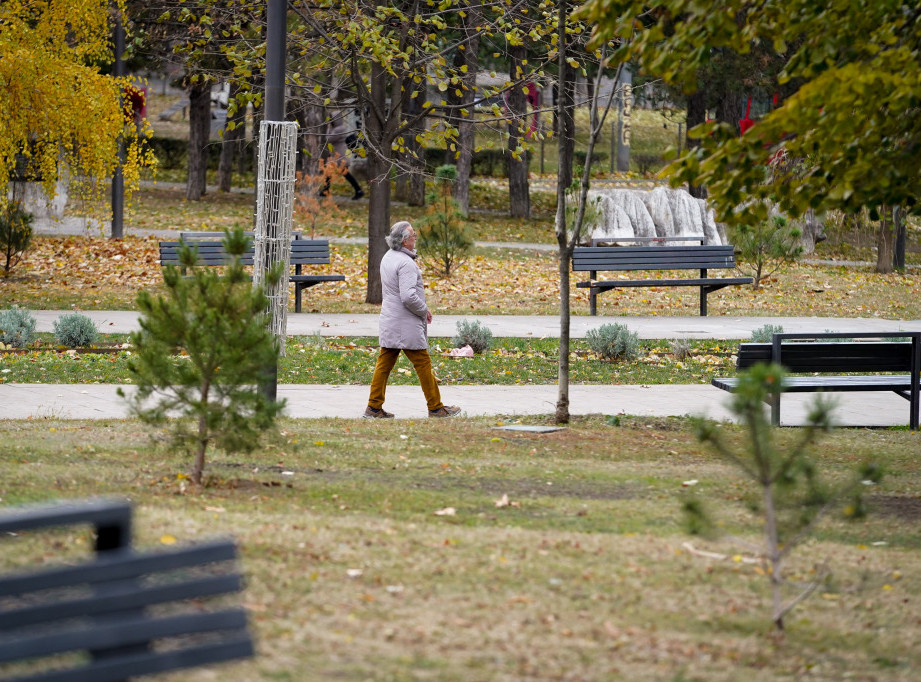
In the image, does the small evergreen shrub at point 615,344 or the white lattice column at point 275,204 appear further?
the small evergreen shrub at point 615,344

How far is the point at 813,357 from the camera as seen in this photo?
32.1ft

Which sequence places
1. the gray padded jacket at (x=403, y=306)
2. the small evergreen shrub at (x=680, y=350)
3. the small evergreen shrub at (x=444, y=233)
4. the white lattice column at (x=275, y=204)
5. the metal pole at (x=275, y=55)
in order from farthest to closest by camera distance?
the small evergreen shrub at (x=444, y=233)
the small evergreen shrub at (x=680, y=350)
the gray padded jacket at (x=403, y=306)
the white lattice column at (x=275, y=204)
the metal pole at (x=275, y=55)

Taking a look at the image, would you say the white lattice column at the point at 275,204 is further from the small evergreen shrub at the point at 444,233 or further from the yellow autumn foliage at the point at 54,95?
the small evergreen shrub at the point at 444,233

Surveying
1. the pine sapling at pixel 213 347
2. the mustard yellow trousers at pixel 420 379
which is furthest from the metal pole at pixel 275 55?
the pine sapling at pixel 213 347

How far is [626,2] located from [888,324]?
12092 millimetres

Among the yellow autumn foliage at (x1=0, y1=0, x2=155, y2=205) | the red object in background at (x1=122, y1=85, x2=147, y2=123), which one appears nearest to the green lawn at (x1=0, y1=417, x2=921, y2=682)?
the yellow autumn foliage at (x1=0, y1=0, x2=155, y2=205)

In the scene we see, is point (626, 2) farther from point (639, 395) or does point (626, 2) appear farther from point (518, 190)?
point (518, 190)

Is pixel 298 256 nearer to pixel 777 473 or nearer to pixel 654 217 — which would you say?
pixel 654 217

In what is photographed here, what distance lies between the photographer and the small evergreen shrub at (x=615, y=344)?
13.7m

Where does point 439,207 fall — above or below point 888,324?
above

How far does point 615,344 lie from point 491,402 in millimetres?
3271

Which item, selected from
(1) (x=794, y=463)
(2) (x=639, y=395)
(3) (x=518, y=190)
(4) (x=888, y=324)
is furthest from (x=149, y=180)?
(1) (x=794, y=463)

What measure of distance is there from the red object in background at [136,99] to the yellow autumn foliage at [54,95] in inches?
25.4

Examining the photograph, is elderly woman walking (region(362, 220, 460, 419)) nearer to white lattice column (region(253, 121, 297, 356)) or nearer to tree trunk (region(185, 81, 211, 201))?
white lattice column (region(253, 121, 297, 356))
